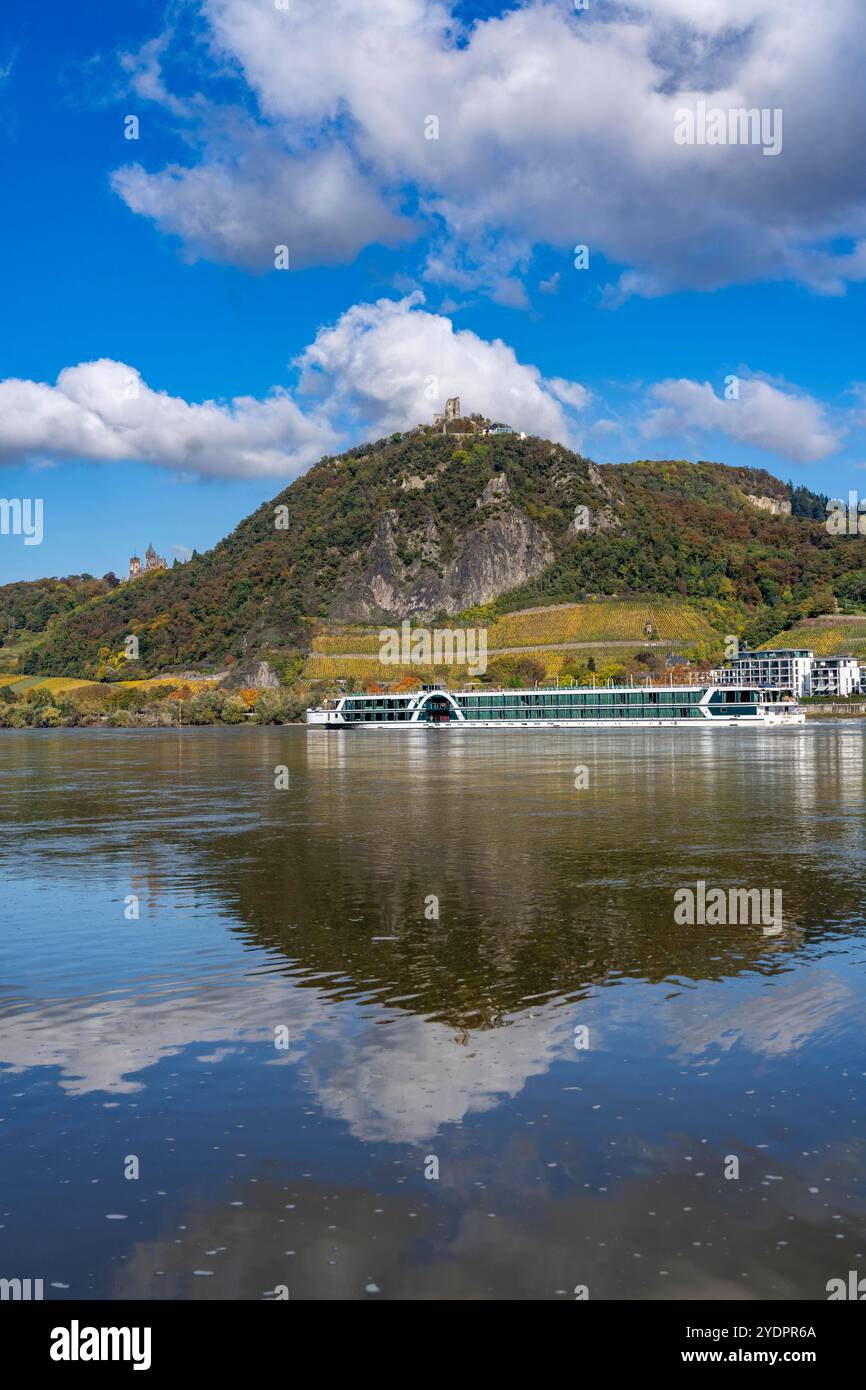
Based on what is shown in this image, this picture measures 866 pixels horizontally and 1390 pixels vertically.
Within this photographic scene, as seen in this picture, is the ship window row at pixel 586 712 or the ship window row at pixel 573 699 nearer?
the ship window row at pixel 586 712

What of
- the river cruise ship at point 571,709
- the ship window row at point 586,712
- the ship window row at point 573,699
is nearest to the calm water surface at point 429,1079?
the river cruise ship at point 571,709

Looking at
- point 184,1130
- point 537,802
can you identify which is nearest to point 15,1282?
point 184,1130

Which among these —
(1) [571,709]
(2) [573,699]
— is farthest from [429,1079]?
(2) [573,699]

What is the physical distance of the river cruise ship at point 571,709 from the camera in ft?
543

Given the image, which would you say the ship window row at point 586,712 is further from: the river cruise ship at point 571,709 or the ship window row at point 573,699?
the ship window row at point 573,699

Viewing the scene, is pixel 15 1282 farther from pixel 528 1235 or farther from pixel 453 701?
pixel 453 701

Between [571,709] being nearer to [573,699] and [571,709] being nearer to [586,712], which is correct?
[586,712]

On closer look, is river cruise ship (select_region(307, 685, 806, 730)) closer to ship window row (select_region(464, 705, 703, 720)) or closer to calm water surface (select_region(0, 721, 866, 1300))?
ship window row (select_region(464, 705, 703, 720))

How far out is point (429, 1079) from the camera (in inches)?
479

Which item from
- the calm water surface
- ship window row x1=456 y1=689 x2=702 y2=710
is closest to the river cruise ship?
ship window row x1=456 y1=689 x2=702 y2=710

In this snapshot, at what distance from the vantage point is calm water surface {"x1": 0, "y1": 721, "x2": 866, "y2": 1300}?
8625 mm

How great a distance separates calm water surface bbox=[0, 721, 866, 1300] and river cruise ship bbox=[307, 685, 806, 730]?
5473 inches

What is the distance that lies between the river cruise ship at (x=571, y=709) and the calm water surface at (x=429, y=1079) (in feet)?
456

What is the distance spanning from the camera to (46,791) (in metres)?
57.9
